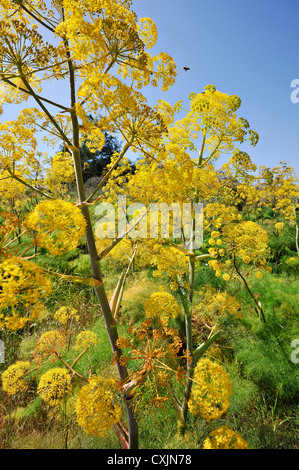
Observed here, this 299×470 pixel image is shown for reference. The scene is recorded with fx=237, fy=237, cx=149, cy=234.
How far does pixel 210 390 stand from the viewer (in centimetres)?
156

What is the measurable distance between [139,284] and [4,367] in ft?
10.5

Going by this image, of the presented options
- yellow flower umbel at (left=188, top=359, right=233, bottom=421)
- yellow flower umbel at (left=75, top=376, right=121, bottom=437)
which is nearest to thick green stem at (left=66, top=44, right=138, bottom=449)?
yellow flower umbel at (left=75, top=376, right=121, bottom=437)

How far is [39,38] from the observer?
114 centimetres

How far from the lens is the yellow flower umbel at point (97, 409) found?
4.63 feet

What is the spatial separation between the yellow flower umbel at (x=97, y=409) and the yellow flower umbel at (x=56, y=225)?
0.98m

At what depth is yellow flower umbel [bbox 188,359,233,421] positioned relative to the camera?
1.52m

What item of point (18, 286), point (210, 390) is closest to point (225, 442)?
point (210, 390)

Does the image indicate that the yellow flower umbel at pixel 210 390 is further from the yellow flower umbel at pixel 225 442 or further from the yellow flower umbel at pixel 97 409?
the yellow flower umbel at pixel 97 409

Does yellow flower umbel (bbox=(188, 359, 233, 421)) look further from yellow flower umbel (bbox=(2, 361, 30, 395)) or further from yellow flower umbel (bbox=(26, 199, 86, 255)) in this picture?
yellow flower umbel (bbox=(2, 361, 30, 395))

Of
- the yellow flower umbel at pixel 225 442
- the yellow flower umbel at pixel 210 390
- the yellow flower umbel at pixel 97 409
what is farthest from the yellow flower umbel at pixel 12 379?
the yellow flower umbel at pixel 225 442

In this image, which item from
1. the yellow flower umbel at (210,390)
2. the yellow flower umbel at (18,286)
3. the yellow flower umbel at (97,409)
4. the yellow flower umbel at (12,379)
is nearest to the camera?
the yellow flower umbel at (18,286)
